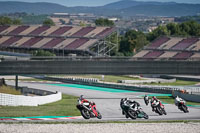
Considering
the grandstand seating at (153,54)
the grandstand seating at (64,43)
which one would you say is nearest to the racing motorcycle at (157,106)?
the grandstand seating at (153,54)

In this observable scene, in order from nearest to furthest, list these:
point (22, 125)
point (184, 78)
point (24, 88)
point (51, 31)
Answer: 1. point (22, 125)
2. point (24, 88)
3. point (184, 78)
4. point (51, 31)

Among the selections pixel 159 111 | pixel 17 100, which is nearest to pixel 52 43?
pixel 17 100

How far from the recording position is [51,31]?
455 feet

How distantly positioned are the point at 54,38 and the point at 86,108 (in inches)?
4014

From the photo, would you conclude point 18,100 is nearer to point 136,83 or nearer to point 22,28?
point 136,83

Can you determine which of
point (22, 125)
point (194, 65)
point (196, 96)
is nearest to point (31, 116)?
point (22, 125)

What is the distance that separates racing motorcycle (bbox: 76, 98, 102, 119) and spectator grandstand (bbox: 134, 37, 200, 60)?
6967 centimetres

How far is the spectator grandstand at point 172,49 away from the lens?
102m

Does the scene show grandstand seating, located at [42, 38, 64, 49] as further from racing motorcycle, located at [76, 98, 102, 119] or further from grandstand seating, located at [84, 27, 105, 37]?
racing motorcycle, located at [76, 98, 102, 119]

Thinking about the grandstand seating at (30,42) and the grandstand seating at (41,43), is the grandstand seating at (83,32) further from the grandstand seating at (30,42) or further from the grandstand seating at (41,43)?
the grandstand seating at (30,42)

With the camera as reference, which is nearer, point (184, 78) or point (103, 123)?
point (103, 123)

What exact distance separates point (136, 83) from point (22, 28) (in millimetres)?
73619

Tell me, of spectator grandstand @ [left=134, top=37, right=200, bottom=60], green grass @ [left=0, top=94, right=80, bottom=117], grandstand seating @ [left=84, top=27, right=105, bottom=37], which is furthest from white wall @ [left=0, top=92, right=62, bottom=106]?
grandstand seating @ [left=84, top=27, right=105, bottom=37]

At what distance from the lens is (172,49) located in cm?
10538
